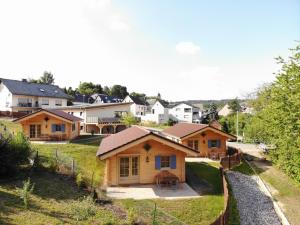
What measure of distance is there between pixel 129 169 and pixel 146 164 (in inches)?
52.8

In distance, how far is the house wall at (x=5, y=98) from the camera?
52566mm

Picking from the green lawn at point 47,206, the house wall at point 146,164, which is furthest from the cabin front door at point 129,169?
the green lawn at point 47,206

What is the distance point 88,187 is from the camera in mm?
16938

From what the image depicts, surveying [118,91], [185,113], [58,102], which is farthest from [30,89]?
[118,91]

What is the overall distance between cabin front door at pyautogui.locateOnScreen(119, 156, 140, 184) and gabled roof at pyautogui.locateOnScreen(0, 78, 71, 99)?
40703 millimetres

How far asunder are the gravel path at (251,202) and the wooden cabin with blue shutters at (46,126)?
70.4 ft

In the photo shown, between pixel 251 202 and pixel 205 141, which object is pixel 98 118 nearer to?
pixel 205 141

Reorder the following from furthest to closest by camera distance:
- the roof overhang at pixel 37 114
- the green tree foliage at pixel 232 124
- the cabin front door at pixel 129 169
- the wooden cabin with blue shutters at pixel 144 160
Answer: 1. the green tree foliage at pixel 232 124
2. the roof overhang at pixel 37 114
3. the cabin front door at pixel 129 169
4. the wooden cabin with blue shutters at pixel 144 160

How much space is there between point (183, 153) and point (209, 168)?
6.52 meters

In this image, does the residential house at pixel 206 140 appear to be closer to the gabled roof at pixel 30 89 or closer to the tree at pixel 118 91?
the gabled roof at pixel 30 89

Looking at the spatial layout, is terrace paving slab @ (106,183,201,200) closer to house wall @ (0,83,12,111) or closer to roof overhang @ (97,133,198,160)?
roof overhang @ (97,133,198,160)

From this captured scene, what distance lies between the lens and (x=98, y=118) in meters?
45.4

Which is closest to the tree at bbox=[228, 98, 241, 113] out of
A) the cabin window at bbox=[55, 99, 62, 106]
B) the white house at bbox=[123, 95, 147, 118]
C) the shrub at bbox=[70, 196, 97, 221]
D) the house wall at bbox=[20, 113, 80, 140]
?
the white house at bbox=[123, 95, 147, 118]

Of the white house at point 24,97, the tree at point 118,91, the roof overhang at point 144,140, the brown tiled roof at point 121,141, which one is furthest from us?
the tree at point 118,91
